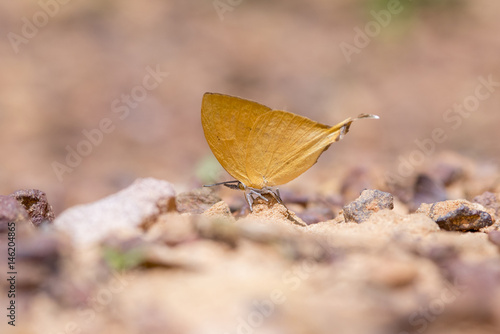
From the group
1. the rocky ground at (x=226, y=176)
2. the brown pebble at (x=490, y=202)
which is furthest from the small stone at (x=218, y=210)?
the brown pebble at (x=490, y=202)

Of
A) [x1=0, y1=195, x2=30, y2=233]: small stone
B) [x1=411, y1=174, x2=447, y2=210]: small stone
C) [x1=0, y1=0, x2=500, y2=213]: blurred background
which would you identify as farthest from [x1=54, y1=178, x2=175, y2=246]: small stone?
[x1=0, y1=0, x2=500, y2=213]: blurred background

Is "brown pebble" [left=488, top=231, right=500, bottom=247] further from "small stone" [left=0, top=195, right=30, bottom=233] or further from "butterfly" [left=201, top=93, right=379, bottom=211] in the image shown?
"small stone" [left=0, top=195, right=30, bottom=233]

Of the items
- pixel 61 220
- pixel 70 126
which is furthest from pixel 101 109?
pixel 61 220

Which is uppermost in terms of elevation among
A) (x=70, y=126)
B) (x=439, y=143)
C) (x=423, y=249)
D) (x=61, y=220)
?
(x=70, y=126)

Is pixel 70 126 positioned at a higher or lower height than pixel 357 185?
higher

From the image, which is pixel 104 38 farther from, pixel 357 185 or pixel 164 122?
pixel 357 185

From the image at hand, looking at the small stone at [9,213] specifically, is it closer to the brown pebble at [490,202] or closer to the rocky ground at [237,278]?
the rocky ground at [237,278]

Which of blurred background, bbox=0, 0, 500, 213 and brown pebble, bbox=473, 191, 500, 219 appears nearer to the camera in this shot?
brown pebble, bbox=473, 191, 500, 219
